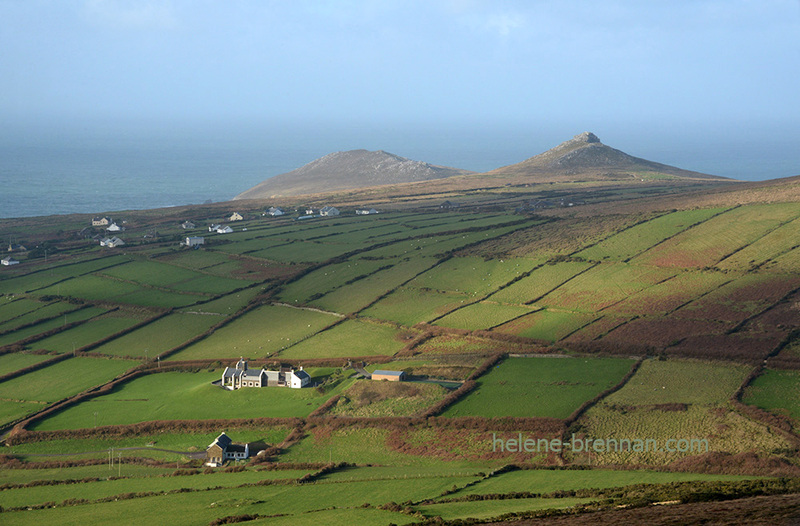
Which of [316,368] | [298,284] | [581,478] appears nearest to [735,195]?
[298,284]

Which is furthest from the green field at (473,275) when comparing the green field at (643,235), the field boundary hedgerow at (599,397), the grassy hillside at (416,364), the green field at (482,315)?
the field boundary hedgerow at (599,397)

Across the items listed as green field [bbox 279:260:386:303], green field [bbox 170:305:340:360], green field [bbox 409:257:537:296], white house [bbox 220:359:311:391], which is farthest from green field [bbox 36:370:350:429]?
green field [bbox 409:257:537:296]

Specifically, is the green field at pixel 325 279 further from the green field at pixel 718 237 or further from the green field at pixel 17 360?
the green field at pixel 718 237

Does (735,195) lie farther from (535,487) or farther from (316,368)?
(535,487)

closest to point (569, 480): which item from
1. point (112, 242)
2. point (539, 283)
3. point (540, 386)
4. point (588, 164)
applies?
point (540, 386)

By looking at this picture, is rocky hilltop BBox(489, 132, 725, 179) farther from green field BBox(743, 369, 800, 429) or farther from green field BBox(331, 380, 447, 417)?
green field BBox(331, 380, 447, 417)

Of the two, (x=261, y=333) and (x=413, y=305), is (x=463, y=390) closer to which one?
(x=413, y=305)
